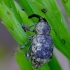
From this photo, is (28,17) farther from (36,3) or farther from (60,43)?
(60,43)

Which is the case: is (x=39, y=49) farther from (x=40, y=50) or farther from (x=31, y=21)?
(x=31, y=21)

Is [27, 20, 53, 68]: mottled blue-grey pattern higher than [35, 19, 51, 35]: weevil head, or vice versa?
[35, 19, 51, 35]: weevil head

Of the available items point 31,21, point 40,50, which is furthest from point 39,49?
point 31,21

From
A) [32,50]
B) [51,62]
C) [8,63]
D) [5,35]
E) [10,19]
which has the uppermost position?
[10,19]

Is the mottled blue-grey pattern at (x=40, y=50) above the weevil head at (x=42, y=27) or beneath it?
beneath

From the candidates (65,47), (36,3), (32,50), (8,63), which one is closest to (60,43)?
(65,47)

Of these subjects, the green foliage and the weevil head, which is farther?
the weevil head
